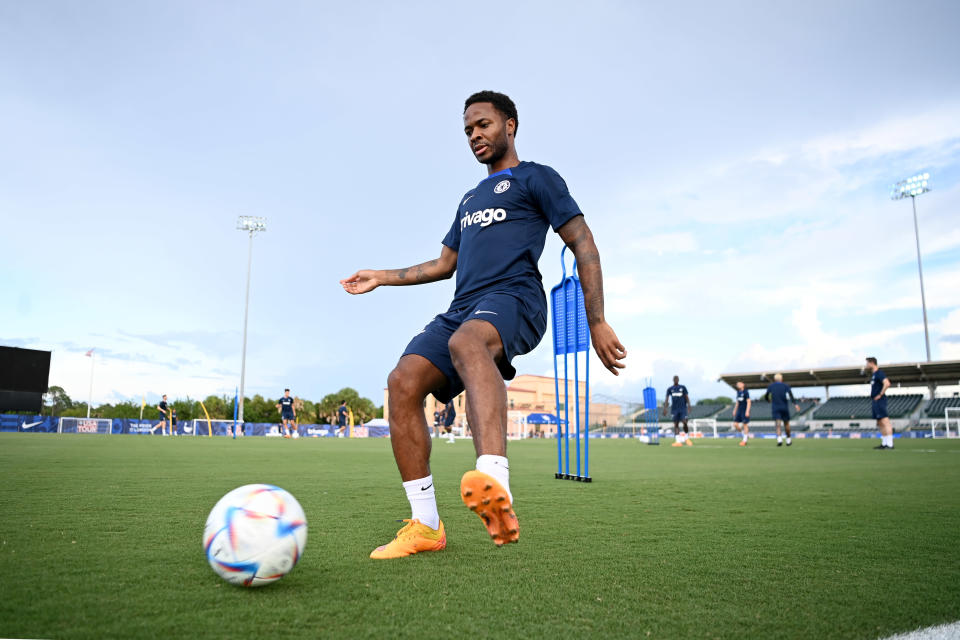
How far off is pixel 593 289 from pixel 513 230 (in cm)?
48

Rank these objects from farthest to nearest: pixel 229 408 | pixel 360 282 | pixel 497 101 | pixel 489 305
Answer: pixel 229 408
pixel 360 282
pixel 497 101
pixel 489 305

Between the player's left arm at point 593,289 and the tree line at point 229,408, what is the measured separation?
1838 inches

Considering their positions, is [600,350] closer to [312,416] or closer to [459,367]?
[459,367]

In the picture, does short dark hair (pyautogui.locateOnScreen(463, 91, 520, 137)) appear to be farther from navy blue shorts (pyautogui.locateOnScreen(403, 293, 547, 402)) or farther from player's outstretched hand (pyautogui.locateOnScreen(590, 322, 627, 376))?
player's outstretched hand (pyautogui.locateOnScreen(590, 322, 627, 376))

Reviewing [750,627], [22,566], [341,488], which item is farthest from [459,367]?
[341,488]

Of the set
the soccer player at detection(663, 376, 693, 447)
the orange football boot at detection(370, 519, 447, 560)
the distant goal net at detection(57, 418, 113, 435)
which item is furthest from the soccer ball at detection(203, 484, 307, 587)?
the distant goal net at detection(57, 418, 113, 435)

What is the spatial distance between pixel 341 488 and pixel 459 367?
363cm

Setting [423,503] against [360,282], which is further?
[360,282]

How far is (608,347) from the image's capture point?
2.67 m

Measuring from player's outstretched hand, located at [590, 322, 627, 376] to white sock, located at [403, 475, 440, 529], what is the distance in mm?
1029

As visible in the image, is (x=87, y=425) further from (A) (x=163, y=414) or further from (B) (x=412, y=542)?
(B) (x=412, y=542)

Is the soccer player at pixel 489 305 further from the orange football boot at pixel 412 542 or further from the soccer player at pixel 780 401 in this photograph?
the soccer player at pixel 780 401

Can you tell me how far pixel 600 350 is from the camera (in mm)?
2701

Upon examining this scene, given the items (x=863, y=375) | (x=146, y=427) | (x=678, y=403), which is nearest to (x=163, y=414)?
(x=146, y=427)
